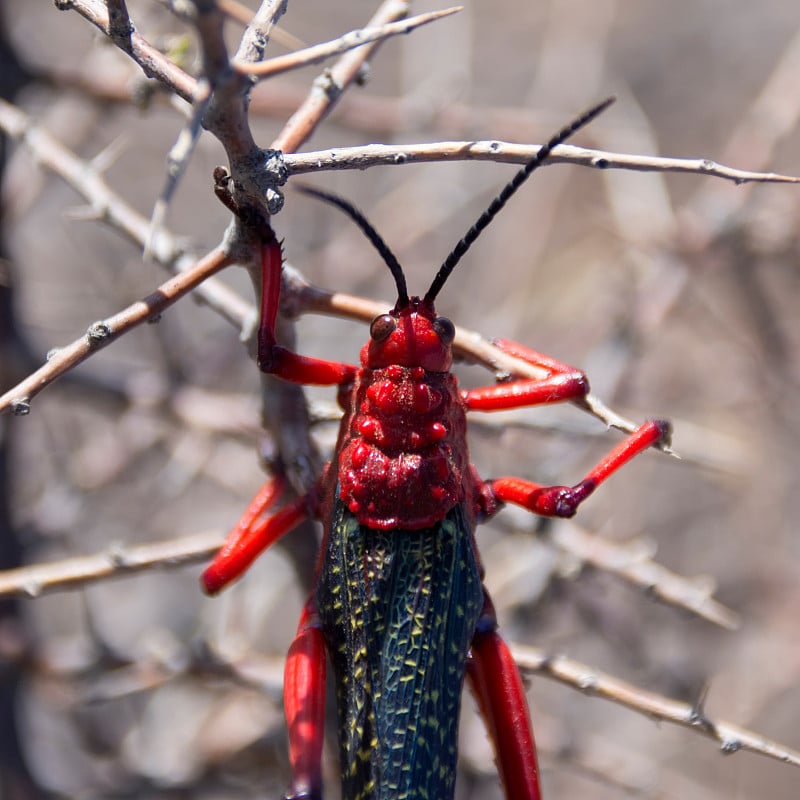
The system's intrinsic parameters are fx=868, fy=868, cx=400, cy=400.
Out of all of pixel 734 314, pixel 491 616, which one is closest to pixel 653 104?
pixel 734 314

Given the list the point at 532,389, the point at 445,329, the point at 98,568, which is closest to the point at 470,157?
the point at 445,329

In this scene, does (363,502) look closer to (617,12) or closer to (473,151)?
(473,151)

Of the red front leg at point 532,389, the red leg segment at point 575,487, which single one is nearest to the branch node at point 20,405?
the red front leg at point 532,389

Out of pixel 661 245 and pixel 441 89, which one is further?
pixel 441 89

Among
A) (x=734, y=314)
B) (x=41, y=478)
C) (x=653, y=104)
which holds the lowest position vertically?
(x=41, y=478)

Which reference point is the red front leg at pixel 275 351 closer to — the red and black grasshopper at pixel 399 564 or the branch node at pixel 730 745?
the red and black grasshopper at pixel 399 564

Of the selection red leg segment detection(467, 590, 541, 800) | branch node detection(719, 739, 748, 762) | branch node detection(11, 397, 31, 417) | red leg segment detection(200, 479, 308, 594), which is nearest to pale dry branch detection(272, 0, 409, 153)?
branch node detection(11, 397, 31, 417)

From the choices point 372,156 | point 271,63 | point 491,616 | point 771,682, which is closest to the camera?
point 271,63
